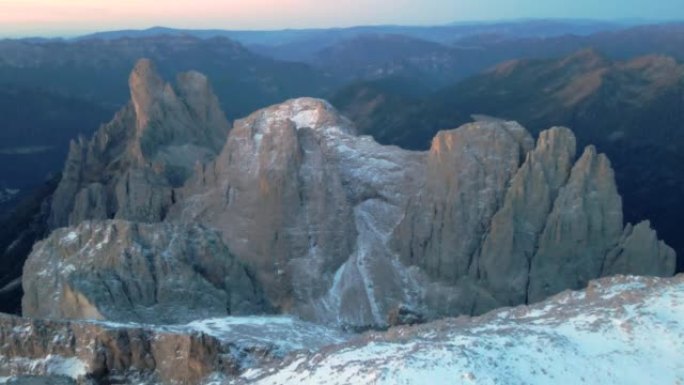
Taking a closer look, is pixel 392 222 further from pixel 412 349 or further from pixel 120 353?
pixel 412 349

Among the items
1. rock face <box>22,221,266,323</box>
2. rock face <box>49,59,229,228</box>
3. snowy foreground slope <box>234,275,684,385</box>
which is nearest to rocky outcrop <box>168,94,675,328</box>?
rock face <box>22,221,266,323</box>

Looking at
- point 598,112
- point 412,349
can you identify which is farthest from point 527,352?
point 598,112

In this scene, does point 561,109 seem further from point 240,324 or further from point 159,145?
point 240,324

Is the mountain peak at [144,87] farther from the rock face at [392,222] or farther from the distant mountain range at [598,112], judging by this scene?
the distant mountain range at [598,112]

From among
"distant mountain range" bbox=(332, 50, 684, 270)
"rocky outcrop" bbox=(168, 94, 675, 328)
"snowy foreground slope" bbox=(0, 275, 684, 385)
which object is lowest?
"distant mountain range" bbox=(332, 50, 684, 270)

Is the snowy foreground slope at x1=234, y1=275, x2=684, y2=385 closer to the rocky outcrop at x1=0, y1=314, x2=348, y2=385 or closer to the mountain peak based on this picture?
the rocky outcrop at x1=0, y1=314, x2=348, y2=385

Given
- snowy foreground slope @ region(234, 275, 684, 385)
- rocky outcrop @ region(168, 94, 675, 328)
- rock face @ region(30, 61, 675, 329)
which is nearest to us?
snowy foreground slope @ region(234, 275, 684, 385)
